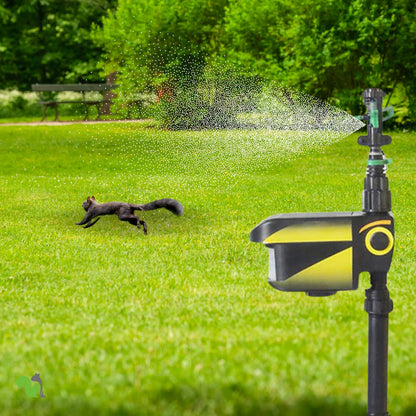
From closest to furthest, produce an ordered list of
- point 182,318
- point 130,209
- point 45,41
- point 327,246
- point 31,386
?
point 327,246
point 31,386
point 182,318
point 130,209
point 45,41

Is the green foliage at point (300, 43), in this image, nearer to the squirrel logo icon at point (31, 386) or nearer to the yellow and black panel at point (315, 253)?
the squirrel logo icon at point (31, 386)

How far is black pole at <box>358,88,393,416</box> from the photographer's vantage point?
2705 millimetres

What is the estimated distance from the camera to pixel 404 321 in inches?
160

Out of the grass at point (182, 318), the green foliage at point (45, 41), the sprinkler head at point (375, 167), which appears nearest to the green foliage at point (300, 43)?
the grass at point (182, 318)

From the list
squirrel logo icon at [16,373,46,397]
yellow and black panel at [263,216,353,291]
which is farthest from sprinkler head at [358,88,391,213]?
squirrel logo icon at [16,373,46,397]

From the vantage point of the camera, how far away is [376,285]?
8.97 feet

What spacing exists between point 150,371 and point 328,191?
620cm

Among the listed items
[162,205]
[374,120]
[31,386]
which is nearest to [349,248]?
[374,120]

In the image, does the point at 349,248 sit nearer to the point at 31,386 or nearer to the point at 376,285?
the point at 376,285

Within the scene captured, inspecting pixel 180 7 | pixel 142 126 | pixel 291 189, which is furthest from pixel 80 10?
pixel 291 189

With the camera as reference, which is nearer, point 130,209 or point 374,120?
point 374,120

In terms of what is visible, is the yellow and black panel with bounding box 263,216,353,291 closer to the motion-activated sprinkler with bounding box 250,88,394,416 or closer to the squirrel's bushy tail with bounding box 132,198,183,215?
the motion-activated sprinkler with bounding box 250,88,394,416

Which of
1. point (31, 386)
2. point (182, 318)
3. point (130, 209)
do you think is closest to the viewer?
point (31, 386)

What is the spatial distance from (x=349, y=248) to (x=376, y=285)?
0.65 ft
